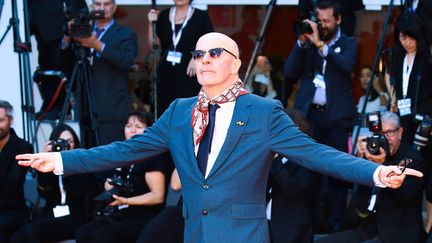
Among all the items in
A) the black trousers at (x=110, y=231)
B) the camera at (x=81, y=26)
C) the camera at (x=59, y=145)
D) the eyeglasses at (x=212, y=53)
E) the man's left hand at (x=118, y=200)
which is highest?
the eyeglasses at (x=212, y=53)

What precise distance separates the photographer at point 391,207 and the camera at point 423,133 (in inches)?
11.0

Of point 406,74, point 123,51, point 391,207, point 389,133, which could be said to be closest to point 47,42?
point 123,51

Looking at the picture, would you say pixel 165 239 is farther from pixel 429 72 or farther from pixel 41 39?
pixel 41 39

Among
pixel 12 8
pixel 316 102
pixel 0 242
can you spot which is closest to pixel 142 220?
pixel 0 242

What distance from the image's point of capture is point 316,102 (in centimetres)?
639

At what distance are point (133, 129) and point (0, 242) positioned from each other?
50.0 inches

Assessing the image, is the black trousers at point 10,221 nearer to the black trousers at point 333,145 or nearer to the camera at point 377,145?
the black trousers at point 333,145

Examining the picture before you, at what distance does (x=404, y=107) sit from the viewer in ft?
19.9

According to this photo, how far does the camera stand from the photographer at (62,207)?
5.99m

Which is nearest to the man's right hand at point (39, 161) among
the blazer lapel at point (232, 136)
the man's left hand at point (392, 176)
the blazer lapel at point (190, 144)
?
the blazer lapel at point (190, 144)

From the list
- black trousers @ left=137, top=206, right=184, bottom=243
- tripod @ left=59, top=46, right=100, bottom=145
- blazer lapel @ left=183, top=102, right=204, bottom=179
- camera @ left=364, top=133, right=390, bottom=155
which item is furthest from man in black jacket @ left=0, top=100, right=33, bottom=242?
blazer lapel @ left=183, top=102, right=204, bottom=179

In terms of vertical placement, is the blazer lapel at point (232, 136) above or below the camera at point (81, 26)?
below

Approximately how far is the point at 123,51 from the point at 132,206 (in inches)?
59.8

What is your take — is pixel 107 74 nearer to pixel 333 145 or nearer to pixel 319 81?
pixel 319 81
